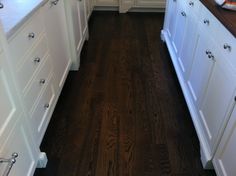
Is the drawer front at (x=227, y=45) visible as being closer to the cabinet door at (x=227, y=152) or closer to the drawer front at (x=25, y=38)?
the cabinet door at (x=227, y=152)

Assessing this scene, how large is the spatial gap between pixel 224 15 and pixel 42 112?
1223 millimetres

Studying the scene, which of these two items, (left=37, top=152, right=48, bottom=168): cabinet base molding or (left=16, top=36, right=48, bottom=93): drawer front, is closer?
(left=16, top=36, right=48, bottom=93): drawer front

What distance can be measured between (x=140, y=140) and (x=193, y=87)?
556mm

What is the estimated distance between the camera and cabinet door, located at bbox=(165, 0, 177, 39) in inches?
96.0

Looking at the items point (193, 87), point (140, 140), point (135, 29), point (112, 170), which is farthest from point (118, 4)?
point (112, 170)

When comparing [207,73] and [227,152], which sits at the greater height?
[207,73]

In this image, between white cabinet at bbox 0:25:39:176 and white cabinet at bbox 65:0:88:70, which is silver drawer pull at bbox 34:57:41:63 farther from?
white cabinet at bbox 65:0:88:70

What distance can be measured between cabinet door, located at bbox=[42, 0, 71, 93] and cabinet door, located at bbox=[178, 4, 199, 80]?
3.36 ft

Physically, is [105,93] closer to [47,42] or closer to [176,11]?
[47,42]

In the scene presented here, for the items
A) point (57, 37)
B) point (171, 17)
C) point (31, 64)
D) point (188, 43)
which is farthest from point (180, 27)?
point (31, 64)

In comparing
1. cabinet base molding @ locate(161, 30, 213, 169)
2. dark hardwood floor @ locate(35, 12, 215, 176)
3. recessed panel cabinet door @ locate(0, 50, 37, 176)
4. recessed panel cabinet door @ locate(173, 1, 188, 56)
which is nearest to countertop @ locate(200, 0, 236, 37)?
recessed panel cabinet door @ locate(173, 1, 188, 56)

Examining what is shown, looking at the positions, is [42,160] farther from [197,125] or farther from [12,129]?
[197,125]

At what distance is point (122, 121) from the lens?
5.96 feet

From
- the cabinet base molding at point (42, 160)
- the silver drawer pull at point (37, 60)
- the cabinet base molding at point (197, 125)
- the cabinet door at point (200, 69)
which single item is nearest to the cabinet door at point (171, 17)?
the cabinet base molding at point (197, 125)
